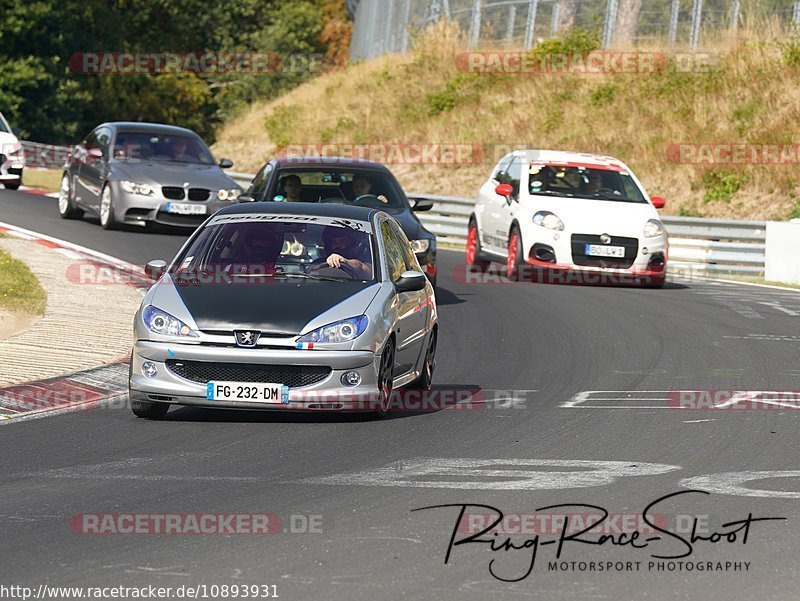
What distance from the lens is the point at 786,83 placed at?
3616cm

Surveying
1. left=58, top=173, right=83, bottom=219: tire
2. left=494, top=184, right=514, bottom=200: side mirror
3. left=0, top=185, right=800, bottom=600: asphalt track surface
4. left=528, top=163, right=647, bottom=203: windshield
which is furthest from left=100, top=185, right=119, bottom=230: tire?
left=0, top=185, right=800, bottom=600: asphalt track surface

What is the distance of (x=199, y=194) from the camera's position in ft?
78.2

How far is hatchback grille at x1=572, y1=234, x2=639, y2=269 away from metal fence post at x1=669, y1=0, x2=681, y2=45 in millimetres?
18092

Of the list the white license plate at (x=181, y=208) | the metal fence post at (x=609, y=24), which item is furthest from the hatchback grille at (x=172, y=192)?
the metal fence post at (x=609, y=24)

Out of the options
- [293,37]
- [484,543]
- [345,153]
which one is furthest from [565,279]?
[293,37]

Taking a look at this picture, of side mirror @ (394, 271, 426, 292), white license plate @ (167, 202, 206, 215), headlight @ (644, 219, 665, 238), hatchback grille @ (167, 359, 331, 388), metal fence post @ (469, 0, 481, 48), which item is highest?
metal fence post @ (469, 0, 481, 48)

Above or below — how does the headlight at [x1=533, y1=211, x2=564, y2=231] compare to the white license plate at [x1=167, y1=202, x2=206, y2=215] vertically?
above

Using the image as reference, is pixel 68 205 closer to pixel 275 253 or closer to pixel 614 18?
pixel 275 253

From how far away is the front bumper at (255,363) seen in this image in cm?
977

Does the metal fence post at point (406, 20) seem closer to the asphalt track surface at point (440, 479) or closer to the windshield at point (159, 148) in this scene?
the windshield at point (159, 148)

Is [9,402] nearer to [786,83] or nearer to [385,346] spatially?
[385,346]

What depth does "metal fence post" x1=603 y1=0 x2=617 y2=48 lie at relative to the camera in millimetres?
39719

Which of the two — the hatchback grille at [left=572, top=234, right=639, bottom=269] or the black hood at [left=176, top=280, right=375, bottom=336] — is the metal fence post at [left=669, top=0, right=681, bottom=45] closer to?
the hatchback grille at [left=572, top=234, right=639, bottom=269]

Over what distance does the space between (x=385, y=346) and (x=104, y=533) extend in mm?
3684
